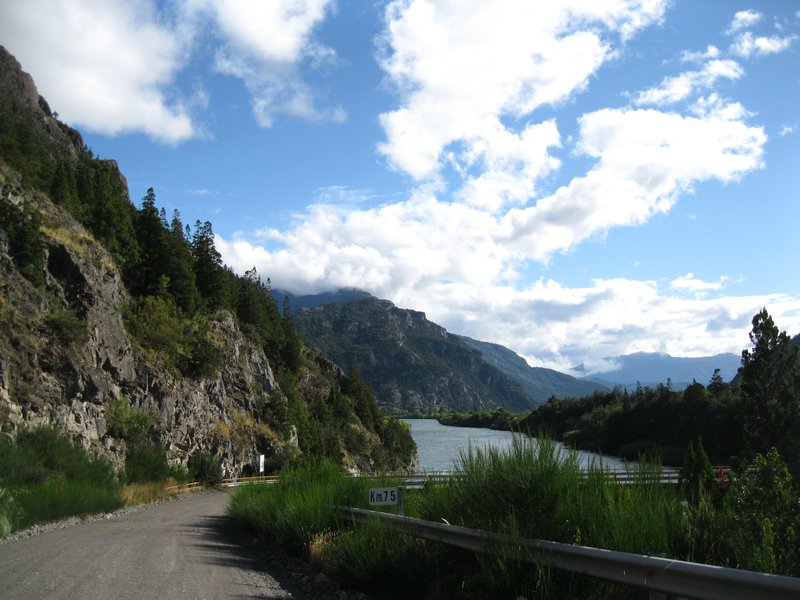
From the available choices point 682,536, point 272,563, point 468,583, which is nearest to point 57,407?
point 272,563

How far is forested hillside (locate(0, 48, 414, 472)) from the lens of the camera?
1145 inches

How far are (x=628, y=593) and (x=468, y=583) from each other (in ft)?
5.35

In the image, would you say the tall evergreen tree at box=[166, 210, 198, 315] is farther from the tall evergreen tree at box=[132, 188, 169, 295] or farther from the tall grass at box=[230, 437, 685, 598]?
the tall grass at box=[230, 437, 685, 598]

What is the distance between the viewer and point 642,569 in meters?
4.19

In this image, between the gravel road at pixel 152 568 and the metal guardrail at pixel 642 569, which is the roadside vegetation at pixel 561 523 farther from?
the gravel road at pixel 152 568

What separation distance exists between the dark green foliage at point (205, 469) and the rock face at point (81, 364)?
2.77 ft

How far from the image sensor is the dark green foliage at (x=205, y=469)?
39.7 meters

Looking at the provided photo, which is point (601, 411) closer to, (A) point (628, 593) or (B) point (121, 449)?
(B) point (121, 449)

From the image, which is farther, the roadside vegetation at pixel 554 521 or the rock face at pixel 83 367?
the rock face at pixel 83 367

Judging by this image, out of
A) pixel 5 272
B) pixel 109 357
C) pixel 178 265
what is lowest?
pixel 109 357

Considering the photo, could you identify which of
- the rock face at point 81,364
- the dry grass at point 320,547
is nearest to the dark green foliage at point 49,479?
the rock face at point 81,364

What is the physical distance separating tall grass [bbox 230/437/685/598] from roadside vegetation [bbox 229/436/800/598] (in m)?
0.01

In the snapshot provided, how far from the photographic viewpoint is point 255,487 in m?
17.5

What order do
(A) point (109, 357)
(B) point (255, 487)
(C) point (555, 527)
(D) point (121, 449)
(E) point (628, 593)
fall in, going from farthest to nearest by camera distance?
(A) point (109, 357)
(D) point (121, 449)
(B) point (255, 487)
(C) point (555, 527)
(E) point (628, 593)
